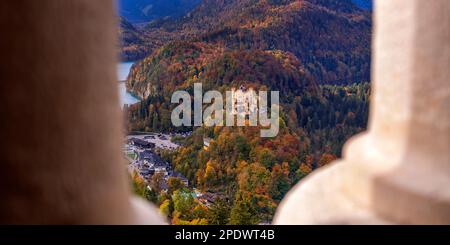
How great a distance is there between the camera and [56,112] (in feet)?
6.67

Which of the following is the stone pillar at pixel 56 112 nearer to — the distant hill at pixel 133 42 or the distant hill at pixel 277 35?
the distant hill at pixel 133 42

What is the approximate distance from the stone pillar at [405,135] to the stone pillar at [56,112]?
1.54 metres

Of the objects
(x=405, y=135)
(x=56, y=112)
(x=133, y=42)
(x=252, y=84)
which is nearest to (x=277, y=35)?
(x=252, y=84)

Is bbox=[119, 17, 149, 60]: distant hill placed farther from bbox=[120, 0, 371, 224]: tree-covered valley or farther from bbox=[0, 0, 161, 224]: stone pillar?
bbox=[0, 0, 161, 224]: stone pillar

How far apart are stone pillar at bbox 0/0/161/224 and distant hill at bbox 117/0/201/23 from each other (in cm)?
4563

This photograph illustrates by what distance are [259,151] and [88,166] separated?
43.1 m

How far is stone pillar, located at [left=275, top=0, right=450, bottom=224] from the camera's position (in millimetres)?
3016

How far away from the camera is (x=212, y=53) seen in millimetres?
48344

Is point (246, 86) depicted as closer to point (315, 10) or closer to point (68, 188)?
point (315, 10)

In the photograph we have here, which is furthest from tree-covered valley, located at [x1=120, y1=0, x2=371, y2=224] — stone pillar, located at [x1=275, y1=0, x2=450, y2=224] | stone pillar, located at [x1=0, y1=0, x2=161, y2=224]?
stone pillar, located at [x1=0, y1=0, x2=161, y2=224]

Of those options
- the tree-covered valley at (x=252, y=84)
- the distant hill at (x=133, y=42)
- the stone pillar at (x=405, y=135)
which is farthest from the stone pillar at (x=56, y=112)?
the distant hill at (x=133, y=42)

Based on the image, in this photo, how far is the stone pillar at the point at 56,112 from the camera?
75.5 inches

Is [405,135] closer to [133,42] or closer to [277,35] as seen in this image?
[133,42]

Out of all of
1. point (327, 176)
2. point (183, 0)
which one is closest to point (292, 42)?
point (183, 0)
